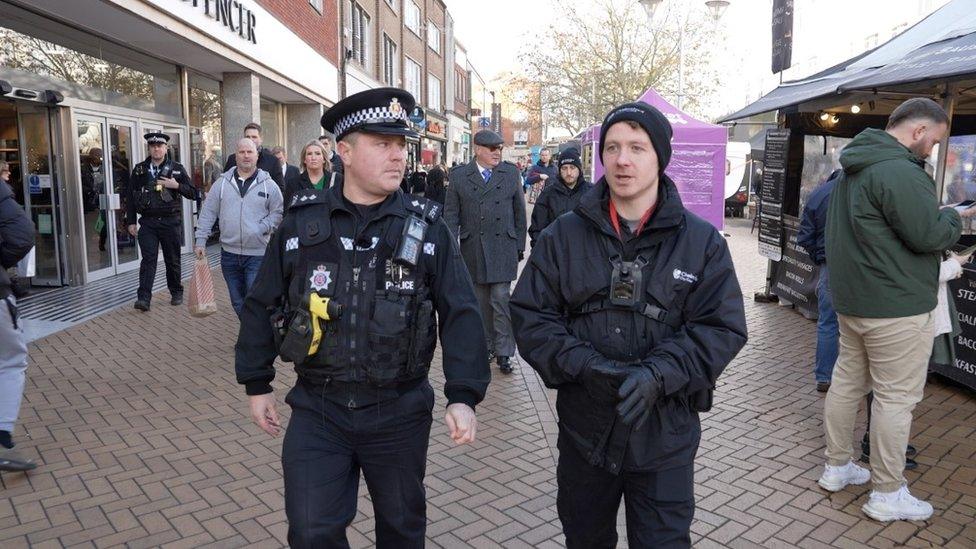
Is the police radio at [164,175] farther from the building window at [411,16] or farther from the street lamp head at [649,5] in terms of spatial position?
the building window at [411,16]

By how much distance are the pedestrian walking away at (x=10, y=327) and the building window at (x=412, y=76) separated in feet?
86.6

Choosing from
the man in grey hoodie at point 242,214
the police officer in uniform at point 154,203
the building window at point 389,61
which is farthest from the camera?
the building window at point 389,61

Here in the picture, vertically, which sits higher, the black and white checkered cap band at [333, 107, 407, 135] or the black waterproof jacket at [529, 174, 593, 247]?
the black and white checkered cap band at [333, 107, 407, 135]

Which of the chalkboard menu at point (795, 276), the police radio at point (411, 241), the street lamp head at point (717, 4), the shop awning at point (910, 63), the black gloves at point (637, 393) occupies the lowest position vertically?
the chalkboard menu at point (795, 276)

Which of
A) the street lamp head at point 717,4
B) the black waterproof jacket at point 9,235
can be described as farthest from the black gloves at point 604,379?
the street lamp head at point 717,4

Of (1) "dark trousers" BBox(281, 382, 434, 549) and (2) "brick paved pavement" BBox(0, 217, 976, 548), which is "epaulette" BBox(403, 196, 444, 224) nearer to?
(1) "dark trousers" BBox(281, 382, 434, 549)

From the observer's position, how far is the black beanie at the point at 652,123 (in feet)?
7.55

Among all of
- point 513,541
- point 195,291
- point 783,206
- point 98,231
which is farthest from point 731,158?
point 513,541

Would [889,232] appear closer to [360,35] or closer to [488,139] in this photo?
[488,139]

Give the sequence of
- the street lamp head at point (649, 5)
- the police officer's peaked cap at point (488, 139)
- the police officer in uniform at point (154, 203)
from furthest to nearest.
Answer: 1. the street lamp head at point (649, 5)
2. the police officer in uniform at point (154, 203)
3. the police officer's peaked cap at point (488, 139)

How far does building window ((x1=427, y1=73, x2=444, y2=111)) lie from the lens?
116 ft

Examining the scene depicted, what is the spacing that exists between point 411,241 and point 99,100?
9.86m

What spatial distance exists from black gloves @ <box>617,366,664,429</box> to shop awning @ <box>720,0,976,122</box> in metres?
3.71

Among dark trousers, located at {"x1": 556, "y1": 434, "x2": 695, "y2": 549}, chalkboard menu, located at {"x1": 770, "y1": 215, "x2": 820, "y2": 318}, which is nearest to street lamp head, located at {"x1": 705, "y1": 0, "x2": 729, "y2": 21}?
chalkboard menu, located at {"x1": 770, "y1": 215, "x2": 820, "y2": 318}
